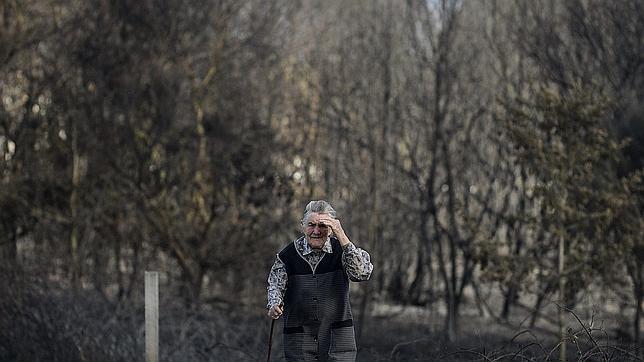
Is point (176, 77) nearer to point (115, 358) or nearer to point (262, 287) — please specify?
point (262, 287)

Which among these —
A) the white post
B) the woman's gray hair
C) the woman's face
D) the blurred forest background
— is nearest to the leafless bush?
the white post

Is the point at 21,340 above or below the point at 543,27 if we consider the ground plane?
below

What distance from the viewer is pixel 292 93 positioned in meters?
22.8

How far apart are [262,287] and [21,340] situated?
798cm

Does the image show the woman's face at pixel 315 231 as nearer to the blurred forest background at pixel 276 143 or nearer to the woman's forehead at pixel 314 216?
the woman's forehead at pixel 314 216

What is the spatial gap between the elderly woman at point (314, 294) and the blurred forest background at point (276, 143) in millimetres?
7633

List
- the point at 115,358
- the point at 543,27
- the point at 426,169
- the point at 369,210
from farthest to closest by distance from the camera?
1. the point at 426,169
2. the point at 369,210
3. the point at 543,27
4. the point at 115,358

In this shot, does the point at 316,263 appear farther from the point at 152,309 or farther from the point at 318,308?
the point at 152,309

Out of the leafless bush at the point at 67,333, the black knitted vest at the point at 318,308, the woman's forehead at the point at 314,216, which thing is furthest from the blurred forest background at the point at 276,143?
the woman's forehead at the point at 314,216

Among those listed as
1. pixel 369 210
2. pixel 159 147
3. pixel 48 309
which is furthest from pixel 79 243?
pixel 48 309

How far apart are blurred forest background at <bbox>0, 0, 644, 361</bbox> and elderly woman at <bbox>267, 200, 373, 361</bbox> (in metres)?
7.63

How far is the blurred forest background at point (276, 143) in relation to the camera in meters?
17.9

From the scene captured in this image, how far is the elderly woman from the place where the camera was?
6.99m

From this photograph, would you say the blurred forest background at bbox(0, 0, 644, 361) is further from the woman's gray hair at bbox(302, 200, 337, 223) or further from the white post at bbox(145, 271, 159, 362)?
the woman's gray hair at bbox(302, 200, 337, 223)
